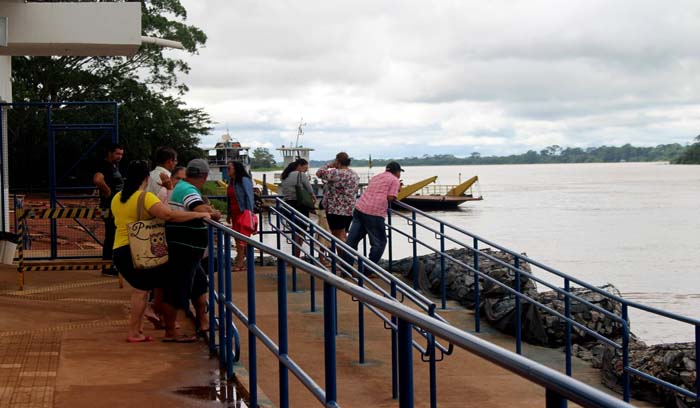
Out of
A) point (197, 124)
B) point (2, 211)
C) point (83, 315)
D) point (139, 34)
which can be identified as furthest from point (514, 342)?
point (197, 124)

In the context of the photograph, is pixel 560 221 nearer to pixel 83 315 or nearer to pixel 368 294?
pixel 83 315

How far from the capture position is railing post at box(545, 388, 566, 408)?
6.25ft

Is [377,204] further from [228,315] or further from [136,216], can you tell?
[228,315]

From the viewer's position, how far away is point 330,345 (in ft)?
12.6

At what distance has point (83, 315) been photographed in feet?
29.3

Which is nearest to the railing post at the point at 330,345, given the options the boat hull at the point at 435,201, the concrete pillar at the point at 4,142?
the concrete pillar at the point at 4,142

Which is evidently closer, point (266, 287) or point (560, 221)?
point (266, 287)

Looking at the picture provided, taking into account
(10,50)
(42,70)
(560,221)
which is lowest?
(560,221)

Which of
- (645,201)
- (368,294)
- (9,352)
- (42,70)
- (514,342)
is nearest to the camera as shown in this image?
(368,294)

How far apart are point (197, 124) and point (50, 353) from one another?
173 ft

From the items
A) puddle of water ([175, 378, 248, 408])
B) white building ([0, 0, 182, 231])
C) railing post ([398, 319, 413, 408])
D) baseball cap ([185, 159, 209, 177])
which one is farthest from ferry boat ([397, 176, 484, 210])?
railing post ([398, 319, 413, 408])

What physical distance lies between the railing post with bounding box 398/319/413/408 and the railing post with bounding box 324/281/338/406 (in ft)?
2.58

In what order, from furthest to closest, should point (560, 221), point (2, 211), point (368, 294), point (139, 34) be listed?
point (560, 221) → point (2, 211) → point (139, 34) → point (368, 294)

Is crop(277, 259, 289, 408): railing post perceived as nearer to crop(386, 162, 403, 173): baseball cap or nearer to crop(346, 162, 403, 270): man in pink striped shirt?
crop(346, 162, 403, 270): man in pink striped shirt
